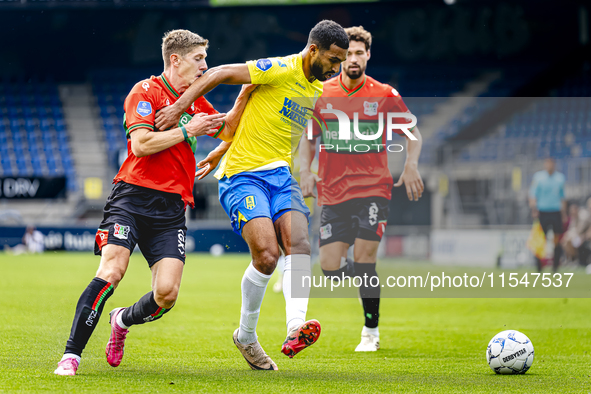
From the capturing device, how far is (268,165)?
448 cm

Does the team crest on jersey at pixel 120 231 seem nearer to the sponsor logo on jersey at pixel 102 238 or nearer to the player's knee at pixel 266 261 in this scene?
the sponsor logo on jersey at pixel 102 238

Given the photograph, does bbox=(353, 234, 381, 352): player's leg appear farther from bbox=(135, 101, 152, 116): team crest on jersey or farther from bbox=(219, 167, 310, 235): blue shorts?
bbox=(135, 101, 152, 116): team crest on jersey

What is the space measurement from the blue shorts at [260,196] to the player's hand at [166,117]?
57 centimetres

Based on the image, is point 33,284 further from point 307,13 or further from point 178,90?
point 307,13

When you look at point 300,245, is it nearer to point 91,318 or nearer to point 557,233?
point 91,318

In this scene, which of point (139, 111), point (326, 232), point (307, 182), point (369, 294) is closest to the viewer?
point (139, 111)

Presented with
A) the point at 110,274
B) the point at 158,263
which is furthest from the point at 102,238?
the point at 158,263

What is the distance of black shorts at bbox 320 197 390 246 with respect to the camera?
5781 millimetres

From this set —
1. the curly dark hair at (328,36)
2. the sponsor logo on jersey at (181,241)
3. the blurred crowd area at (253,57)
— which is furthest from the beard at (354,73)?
the blurred crowd area at (253,57)

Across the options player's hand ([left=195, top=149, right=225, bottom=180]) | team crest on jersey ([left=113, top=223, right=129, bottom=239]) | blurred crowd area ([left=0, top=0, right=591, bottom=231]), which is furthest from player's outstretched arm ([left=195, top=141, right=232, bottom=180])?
blurred crowd area ([left=0, top=0, right=591, bottom=231])

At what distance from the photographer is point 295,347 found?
378 cm

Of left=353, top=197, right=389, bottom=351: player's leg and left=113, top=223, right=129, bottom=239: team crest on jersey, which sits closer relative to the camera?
left=113, top=223, right=129, bottom=239: team crest on jersey

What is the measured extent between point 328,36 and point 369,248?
2101 millimetres

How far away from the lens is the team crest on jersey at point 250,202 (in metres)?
4.27
